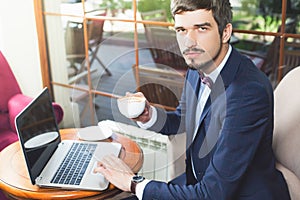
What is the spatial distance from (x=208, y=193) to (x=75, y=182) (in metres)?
0.47

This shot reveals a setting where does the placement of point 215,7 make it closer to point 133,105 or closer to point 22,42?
point 133,105

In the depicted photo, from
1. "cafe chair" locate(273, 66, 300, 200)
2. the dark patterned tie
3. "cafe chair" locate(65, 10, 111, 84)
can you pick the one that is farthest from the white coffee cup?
"cafe chair" locate(65, 10, 111, 84)

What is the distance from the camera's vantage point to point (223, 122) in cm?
121

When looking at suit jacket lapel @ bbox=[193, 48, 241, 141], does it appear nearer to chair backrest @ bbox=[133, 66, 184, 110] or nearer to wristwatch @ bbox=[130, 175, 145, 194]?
wristwatch @ bbox=[130, 175, 145, 194]

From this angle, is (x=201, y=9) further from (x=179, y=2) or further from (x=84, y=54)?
(x=84, y=54)

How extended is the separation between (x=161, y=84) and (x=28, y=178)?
808 millimetres

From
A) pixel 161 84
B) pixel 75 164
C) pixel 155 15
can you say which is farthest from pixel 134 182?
pixel 155 15

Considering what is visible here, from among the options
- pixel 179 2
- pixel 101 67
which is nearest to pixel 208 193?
pixel 179 2

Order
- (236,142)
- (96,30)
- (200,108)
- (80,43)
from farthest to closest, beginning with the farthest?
(80,43) → (96,30) → (200,108) → (236,142)

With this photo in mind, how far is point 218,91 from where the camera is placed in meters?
1.28

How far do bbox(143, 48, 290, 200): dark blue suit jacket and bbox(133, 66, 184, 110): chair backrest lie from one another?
0.51 metres

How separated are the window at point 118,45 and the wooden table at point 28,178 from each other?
138 mm

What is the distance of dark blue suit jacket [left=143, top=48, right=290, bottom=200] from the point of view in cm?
117

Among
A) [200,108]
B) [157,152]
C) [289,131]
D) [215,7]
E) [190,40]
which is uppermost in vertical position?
[215,7]
